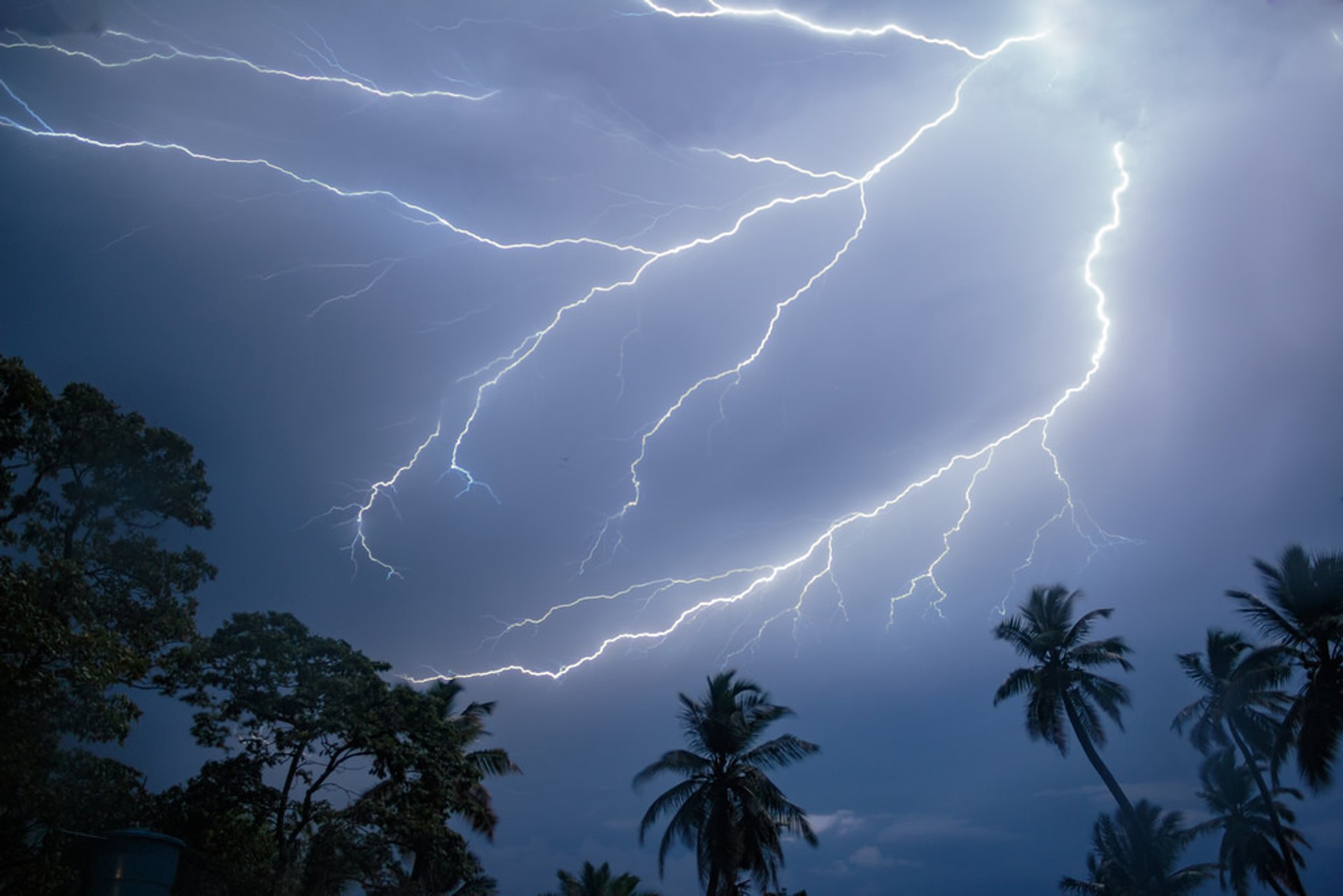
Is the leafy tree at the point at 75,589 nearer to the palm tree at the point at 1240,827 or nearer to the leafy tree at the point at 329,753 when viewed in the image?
the leafy tree at the point at 329,753

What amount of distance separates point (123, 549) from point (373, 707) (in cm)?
538

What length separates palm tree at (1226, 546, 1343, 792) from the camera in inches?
578

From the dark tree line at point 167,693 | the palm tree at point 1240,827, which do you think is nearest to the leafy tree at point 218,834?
the dark tree line at point 167,693

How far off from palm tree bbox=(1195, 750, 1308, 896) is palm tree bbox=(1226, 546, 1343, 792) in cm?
961

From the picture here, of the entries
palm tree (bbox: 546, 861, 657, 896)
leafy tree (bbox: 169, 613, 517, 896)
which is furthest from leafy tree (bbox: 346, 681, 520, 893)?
palm tree (bbox: 546, 861, 657, 896)

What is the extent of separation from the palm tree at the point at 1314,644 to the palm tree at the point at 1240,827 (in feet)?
31.5

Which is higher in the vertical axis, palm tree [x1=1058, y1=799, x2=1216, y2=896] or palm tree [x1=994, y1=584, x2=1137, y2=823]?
palm tree [x1=994, y1=584, x2=1137, y2=823]

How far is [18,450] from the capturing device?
9.84 meters

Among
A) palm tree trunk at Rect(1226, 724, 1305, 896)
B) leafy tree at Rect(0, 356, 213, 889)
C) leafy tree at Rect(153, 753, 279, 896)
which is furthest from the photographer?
palm tree trunk at Rect(1226, 724, 1305, 896)

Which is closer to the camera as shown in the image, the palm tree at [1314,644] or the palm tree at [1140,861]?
the palm tree at [1314,644]

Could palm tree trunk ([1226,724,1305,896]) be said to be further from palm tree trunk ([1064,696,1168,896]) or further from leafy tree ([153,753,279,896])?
leafy tree ([153,753,279,896])

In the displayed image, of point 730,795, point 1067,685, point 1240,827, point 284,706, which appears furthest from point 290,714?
point 1240,827

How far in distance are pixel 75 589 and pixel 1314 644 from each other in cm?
2185

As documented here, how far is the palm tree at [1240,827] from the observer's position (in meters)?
22.4
